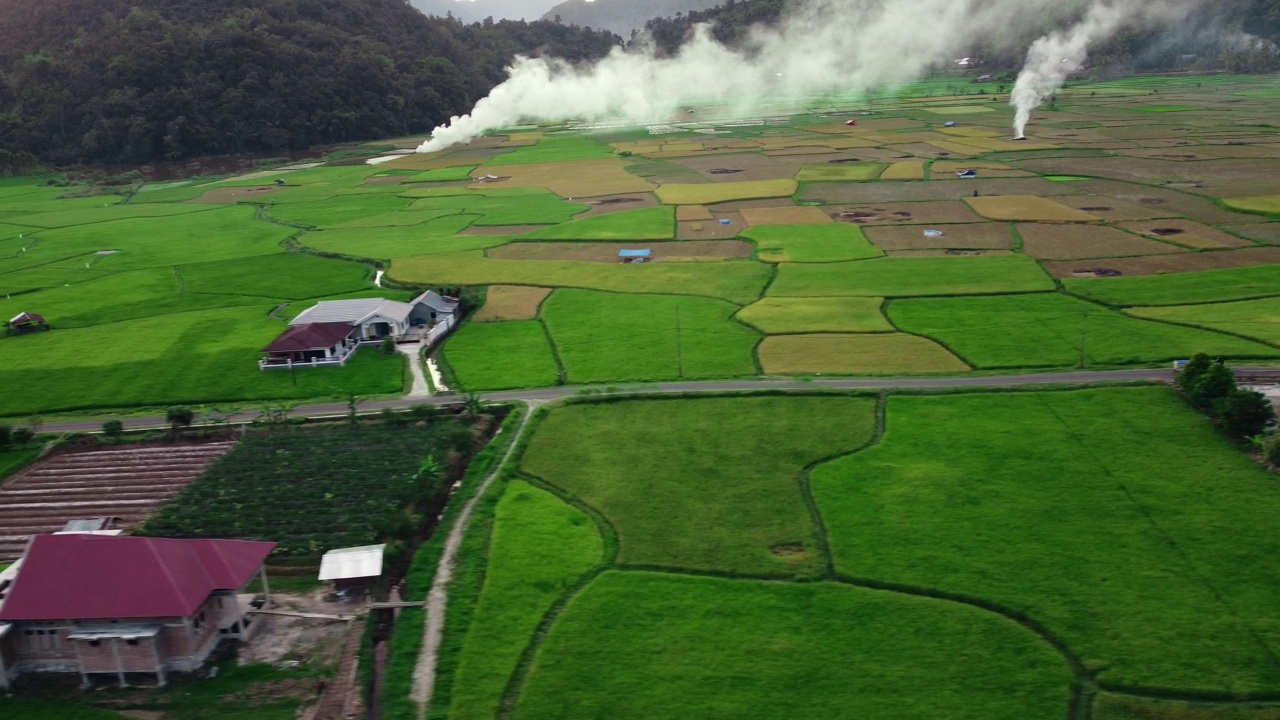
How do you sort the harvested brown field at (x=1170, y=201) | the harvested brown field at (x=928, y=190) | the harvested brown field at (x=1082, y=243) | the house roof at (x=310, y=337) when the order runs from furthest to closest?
the harvested brown field at (x=928, y=190) → the harvested brown field at (x=1170, y=201) → the harvested brown field at (x=1082, y=243) → the house roof at (x=310, y=337)

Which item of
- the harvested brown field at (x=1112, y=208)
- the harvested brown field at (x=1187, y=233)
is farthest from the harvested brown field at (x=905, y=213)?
the harvested brown field at (x=1187, y=233)

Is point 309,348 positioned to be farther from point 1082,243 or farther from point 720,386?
point 1082,243

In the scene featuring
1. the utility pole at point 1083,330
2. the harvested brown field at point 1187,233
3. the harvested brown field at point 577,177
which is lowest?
the utility pole at point 1083,330

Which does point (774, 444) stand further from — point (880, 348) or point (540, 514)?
point (880, 348)

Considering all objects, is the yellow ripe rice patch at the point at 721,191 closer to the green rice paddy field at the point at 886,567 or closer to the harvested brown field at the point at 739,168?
the harvested brown field at the point at 739,168

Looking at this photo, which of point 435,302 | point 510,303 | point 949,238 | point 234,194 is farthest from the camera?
point 234,194

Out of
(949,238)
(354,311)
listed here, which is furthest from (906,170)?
(354,311)
